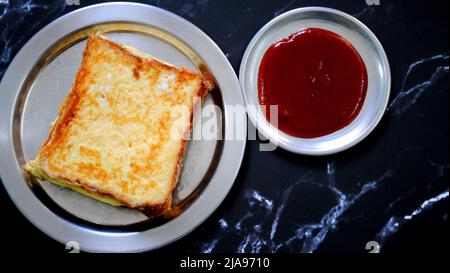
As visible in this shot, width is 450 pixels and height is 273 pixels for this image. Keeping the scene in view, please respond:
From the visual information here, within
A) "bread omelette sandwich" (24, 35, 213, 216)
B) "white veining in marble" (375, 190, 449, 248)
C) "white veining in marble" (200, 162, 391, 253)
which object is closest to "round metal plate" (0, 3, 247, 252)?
"bread omelette sandwich" (24, 35, 213, 216)

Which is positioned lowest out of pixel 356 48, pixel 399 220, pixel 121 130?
pixel 399 220

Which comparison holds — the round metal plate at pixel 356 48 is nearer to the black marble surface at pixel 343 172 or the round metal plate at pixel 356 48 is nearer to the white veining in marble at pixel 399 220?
the black marble surface at pixel 343 172

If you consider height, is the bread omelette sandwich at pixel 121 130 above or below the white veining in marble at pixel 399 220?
above

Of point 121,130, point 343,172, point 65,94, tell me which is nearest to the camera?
point 121,130

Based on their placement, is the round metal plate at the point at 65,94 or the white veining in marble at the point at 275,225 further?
the white veining in marble at the point at 275,225

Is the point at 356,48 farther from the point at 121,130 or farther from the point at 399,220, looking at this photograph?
the point at 121,130

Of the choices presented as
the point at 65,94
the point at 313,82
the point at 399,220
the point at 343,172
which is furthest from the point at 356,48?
the point at 65,94

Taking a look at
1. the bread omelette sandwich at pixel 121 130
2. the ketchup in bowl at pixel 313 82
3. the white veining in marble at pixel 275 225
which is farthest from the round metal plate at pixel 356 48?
the bread omelette sandwich at pixel 121 130

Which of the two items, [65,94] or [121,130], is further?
[65,94]
